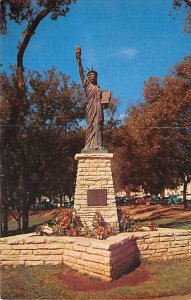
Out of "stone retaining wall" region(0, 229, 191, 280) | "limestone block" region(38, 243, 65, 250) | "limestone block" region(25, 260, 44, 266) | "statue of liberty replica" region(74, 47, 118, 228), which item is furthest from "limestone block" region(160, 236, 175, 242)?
"limestone block" region(25, 260, 44, 266)

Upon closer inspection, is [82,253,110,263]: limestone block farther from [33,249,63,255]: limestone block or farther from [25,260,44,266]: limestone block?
[25,260,44,266]: limestone block

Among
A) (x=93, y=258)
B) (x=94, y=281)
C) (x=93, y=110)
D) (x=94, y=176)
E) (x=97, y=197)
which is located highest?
(x=93, y=110)

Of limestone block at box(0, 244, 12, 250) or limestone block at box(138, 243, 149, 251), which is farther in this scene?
limestone block at box(138, 243, 149, 251)

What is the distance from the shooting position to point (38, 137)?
21.8 m

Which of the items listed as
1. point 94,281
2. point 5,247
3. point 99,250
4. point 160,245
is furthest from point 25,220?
point 94,281

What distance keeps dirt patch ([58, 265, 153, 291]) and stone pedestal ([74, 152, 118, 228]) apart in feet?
9.13

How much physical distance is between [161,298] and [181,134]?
21.1m

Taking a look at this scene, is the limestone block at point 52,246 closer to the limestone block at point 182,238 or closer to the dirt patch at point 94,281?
the dirt patch at point 94,281

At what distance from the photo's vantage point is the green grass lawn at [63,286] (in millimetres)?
8086

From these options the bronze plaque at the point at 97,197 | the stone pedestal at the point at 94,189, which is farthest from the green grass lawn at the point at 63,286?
the bronze plaque at the point at 97,197

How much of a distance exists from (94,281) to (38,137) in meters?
13.6

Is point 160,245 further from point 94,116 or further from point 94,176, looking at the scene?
point 94,116

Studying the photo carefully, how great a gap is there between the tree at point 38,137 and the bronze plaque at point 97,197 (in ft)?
28.1

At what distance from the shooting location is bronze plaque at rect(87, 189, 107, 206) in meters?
12.7
